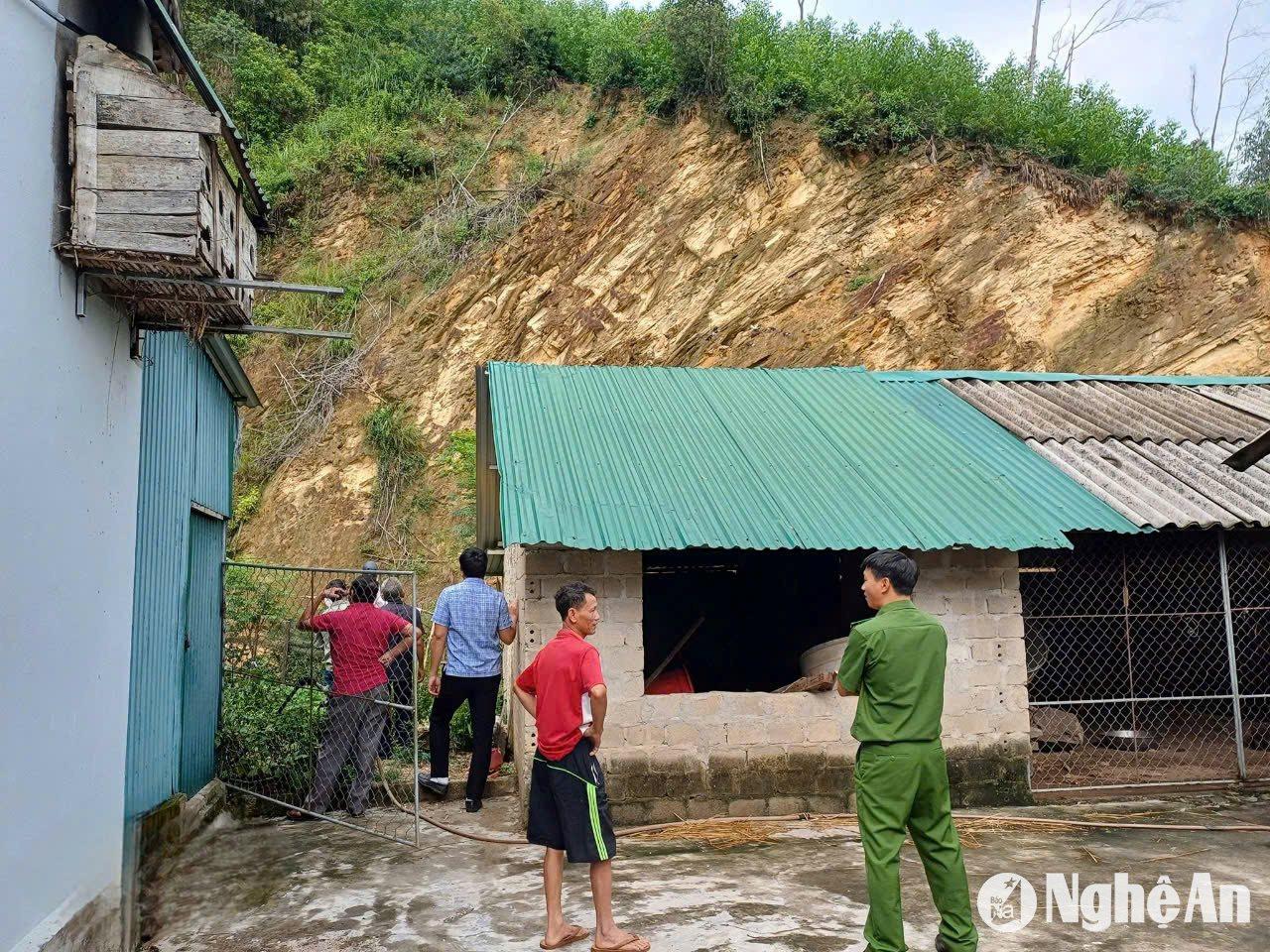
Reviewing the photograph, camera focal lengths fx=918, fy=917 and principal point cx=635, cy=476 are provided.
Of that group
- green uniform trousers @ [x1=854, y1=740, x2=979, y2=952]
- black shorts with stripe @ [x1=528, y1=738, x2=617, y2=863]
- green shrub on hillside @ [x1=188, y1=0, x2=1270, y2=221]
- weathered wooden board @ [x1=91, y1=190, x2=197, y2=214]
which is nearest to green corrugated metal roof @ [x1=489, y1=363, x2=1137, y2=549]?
black shorts with stripe @ [x1=528, y1=738, x2=617, y2=863]

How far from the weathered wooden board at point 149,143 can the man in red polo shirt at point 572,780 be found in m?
2.62

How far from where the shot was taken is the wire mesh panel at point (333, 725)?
270 inches

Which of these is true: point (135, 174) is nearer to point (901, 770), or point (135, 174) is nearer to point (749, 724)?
point (901, 770)

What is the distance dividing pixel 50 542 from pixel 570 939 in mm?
2892

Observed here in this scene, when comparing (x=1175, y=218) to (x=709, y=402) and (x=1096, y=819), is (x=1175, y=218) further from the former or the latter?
(x=1096, y=819)

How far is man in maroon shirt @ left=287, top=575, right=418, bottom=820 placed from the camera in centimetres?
686

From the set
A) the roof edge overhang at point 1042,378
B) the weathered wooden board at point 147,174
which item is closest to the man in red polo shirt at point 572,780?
the weathered wooden board at point 147,174

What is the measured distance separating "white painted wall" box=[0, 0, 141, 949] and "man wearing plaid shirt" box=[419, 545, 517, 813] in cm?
266

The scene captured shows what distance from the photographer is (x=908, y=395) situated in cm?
969

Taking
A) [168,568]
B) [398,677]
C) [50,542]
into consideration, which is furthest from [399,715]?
[50,542]

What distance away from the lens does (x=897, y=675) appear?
12.8 feet

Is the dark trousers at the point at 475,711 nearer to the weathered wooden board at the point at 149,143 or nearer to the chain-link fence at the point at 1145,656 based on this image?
the weathered wooden board at the point at 149,143

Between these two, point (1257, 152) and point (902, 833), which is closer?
point (902, 833)

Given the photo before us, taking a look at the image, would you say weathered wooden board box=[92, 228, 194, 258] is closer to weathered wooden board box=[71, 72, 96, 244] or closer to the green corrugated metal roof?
weathered wooden board box=[71, 72, 96, 244]
